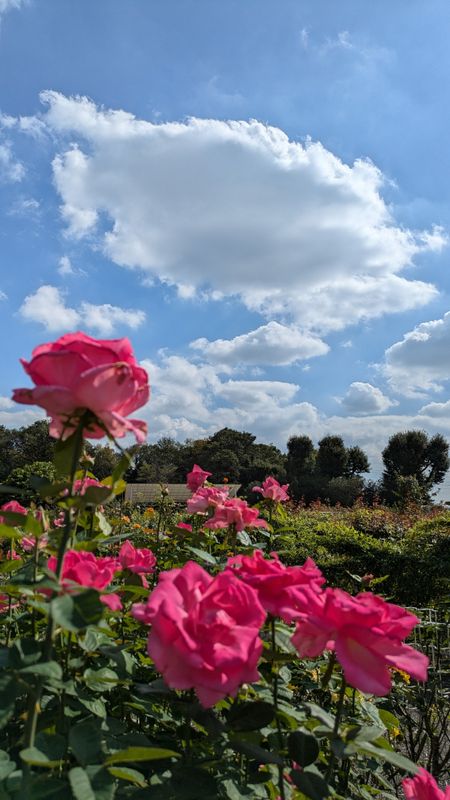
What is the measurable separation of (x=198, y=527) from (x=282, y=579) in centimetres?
184

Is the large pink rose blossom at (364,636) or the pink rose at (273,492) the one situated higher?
the pink rose at (273,492)

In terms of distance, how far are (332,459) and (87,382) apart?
45.3 meters

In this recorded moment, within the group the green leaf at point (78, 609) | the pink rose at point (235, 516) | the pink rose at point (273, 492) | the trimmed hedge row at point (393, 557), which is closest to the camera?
the green leaf at point (78, 609)

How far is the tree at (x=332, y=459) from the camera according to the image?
149 feet

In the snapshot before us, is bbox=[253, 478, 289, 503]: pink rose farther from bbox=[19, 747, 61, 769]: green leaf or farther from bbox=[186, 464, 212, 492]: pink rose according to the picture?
bbox=[19, 747, 61, 769]: green leaf

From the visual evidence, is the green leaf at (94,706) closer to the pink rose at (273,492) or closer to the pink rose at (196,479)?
the pink rose at (196,479)

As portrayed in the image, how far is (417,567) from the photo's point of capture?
807 cm

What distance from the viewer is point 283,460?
47.5 m

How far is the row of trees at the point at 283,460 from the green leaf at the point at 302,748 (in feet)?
120

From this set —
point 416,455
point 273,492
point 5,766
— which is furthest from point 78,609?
point 416,455

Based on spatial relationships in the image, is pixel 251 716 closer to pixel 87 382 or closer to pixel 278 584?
pixel 278 584

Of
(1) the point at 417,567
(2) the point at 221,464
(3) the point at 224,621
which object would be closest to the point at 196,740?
(3) the point at 224,621

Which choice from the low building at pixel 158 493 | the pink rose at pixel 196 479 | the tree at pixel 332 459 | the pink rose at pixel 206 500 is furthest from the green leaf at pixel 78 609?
the tree at pixel 332 459

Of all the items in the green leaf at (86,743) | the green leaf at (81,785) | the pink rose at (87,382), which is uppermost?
the pink rose at (87,382)
